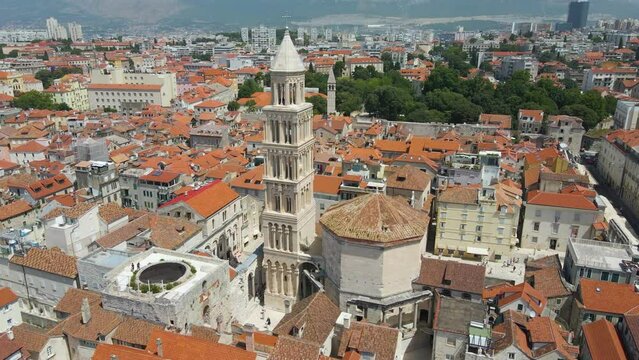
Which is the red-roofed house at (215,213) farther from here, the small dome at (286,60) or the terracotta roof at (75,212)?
the small dome at (286,60)

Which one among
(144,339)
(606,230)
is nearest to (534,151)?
(606,230)

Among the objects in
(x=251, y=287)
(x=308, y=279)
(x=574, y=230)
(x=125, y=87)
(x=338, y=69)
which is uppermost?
(x=338, y=69)

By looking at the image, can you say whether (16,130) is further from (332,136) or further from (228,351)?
(228,351)

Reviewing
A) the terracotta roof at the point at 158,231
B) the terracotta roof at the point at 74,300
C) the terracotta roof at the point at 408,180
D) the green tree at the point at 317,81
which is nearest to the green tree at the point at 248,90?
the green tree at the point at 317,81

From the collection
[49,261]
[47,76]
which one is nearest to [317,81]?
[47,76]

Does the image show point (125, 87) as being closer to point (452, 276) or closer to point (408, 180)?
point (408, 180)

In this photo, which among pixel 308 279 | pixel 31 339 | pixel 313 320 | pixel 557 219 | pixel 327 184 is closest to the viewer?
pixel 31 339
